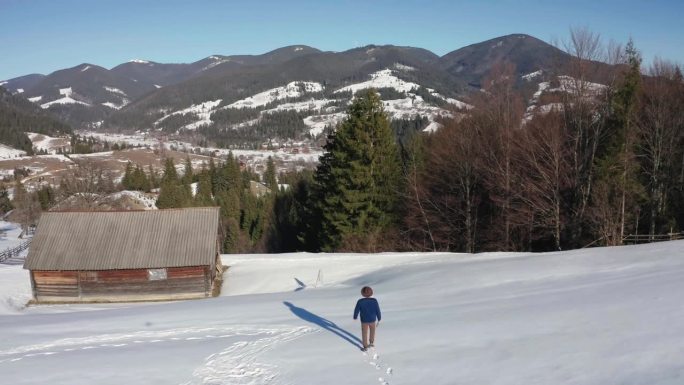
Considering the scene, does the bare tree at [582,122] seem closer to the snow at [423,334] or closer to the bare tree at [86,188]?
the snow at [423,334]

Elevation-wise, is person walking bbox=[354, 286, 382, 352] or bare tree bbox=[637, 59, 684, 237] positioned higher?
bare tree bbox=[637, 59, 684, 237]

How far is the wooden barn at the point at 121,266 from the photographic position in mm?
27875

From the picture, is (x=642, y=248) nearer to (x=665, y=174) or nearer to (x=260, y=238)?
(x=665, y=174)

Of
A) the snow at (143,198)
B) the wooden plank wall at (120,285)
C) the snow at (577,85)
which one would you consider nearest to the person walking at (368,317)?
the wooden plank wall at (120,285)

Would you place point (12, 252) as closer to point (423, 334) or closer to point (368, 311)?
point (368, 311)

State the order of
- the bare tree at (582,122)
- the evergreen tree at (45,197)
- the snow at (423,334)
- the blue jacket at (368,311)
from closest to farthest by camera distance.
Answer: the snow at (423,334) → the blue jacket at (368,311) → the bare tree at (582,122) → the evergreen tree at (45,197)

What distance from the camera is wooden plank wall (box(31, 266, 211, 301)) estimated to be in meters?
27.9

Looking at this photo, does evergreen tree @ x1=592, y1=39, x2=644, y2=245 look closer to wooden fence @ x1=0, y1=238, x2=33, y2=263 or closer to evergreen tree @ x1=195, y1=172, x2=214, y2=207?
wooden fence @ x1=0, y1=238, x2=33, y2=263

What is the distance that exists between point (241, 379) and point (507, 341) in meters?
6.01

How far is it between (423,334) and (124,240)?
23.0m

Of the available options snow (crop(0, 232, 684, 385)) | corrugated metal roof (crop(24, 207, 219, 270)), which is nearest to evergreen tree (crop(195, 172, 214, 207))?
corrugated metal roof (crop(24, 207, 219, 270))

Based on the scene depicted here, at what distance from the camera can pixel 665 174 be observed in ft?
94.4

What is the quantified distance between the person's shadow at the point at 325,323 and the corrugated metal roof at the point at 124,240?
13.1m

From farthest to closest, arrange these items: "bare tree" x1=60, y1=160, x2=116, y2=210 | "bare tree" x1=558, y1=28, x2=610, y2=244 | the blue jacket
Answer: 1. "bare tree" x1=60, y1=160, x2=116, y2=210
2. "bare tree" x1=558, y1=28, x2=610, y2=244
3. the blue jacket
